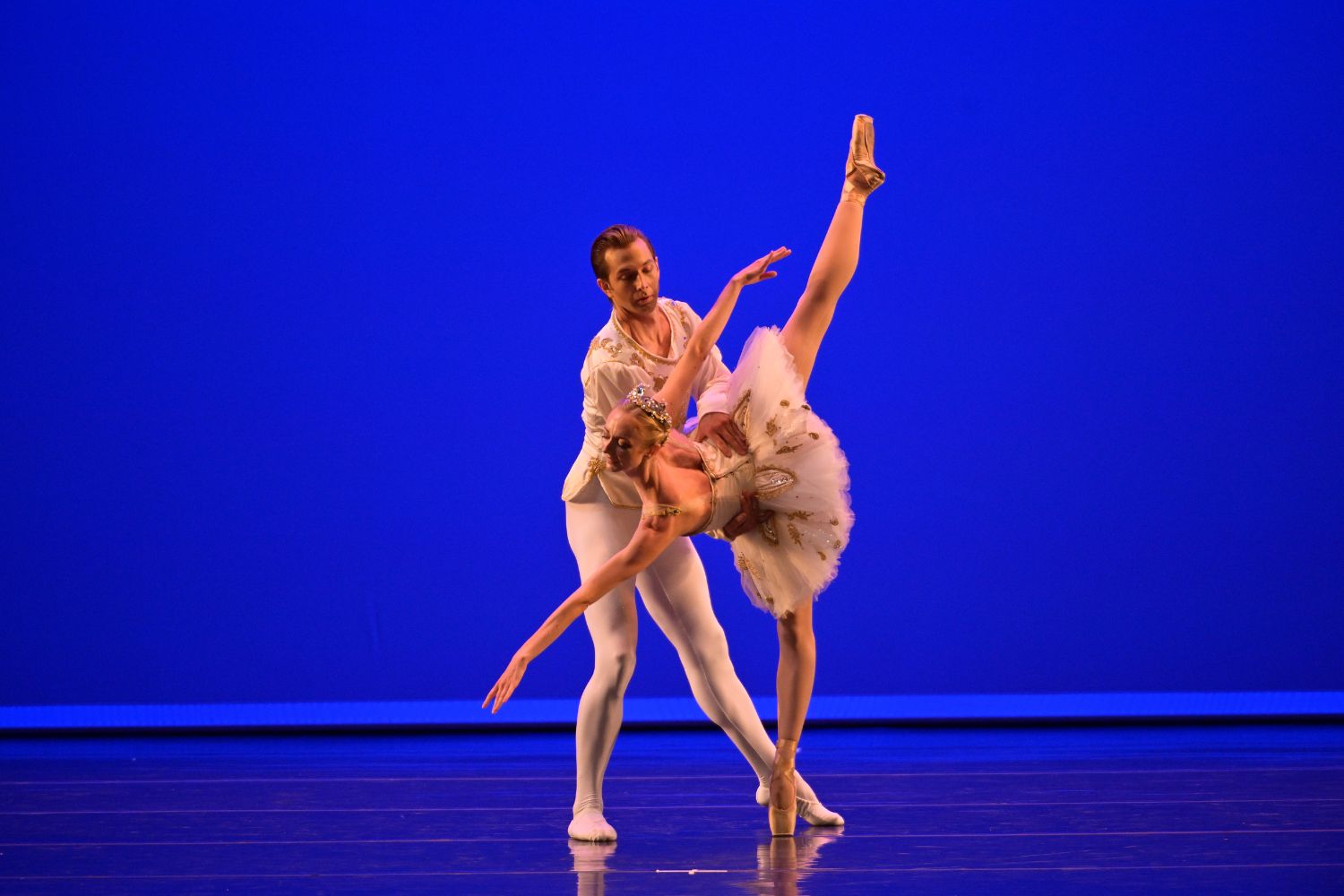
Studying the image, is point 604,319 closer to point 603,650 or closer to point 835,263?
point 835,263

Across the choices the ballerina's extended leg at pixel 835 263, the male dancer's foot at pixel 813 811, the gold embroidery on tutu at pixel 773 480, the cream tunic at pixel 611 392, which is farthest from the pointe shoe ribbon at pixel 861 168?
the male dancer's foot at pixel 813 811

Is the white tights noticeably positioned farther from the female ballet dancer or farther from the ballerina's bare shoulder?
the ballerina's bare shoulder

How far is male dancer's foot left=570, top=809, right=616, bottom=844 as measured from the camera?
110 inches

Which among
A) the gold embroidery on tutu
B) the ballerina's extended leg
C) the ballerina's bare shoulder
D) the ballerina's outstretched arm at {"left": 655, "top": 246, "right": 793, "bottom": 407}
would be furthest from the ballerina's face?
the ballerina's extended leg

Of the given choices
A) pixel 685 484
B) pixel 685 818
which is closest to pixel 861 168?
pixel 685 484

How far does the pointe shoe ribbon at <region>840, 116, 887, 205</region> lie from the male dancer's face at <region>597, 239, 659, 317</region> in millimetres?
446

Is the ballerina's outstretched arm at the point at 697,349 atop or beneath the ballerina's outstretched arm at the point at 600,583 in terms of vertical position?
atop

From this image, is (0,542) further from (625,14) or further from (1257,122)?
(1257,122)

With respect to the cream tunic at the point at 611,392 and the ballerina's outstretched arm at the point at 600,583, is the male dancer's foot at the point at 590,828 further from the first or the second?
the cream tunic at the point at 611,392

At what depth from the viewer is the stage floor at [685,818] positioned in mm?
2338

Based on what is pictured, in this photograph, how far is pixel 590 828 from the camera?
2816 millimetres

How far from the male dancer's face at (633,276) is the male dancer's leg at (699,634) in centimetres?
49

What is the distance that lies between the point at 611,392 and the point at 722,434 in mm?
235

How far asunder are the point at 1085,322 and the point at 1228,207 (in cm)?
66
